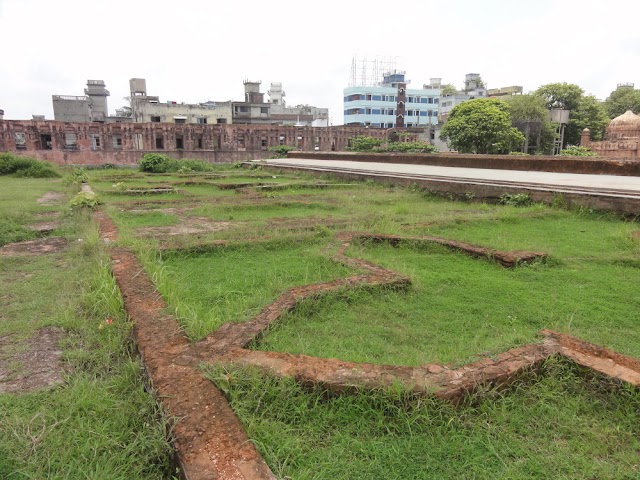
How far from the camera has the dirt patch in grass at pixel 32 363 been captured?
1917 mm

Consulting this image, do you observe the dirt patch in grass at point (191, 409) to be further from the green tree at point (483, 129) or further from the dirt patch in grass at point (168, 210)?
the green tree at point (483, 129)

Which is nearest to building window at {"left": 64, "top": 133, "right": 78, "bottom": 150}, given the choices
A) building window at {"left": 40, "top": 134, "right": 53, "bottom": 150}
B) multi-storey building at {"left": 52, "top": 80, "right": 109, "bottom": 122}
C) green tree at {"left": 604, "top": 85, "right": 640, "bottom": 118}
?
building window at {"left": 40, "top": 134, "right": 53, "bottom": 150}

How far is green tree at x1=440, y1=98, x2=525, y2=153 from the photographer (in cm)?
2781

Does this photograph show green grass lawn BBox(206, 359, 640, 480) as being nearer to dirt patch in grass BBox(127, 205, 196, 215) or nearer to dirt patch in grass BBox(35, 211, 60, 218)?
dirt patch in grass BBox(127, 205, 196, 215)

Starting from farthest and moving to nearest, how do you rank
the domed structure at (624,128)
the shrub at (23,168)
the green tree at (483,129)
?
the green tree at (483,129) < the domed structure at (624,128) < the shrub at (23,168)

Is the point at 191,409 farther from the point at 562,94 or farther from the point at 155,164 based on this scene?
the point at 562,94

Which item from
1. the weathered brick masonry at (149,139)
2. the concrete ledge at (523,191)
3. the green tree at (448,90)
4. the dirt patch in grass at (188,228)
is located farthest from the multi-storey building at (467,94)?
the dirt patch in grass at (188,228)

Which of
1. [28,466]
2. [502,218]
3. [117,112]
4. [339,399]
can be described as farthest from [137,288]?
[117,112]

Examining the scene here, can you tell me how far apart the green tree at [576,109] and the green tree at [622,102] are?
5602 mm

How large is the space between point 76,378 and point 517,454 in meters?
1.79

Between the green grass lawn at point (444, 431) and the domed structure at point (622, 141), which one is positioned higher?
the domed structure at point (622, 141)

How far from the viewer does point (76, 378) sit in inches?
76.8

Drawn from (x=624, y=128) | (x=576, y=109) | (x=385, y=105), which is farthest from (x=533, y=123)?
(x=385, y=105)

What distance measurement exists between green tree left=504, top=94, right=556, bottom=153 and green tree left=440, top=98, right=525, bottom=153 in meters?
2.06
